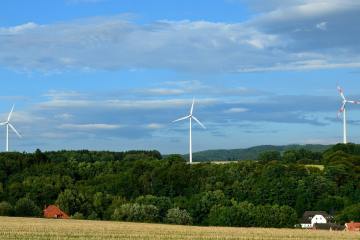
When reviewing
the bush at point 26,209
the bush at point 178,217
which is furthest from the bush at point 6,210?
the bush at point 178,217

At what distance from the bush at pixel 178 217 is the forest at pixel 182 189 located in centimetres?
16

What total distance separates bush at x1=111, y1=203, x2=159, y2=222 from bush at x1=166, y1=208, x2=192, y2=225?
188 centimetres

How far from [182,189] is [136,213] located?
129 ft

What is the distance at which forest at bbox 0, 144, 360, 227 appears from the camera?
11675 cm

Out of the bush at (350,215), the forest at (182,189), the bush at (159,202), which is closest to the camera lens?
the forest at (182,189)

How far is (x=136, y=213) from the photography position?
11488 centimetres

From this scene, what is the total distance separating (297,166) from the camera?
Result: 149 m

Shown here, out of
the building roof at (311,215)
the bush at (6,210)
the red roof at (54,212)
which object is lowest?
the building roof at (311,215)

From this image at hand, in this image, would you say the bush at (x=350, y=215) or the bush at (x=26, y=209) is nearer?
the bush at (x=26, y=209)

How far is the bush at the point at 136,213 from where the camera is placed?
11344cm

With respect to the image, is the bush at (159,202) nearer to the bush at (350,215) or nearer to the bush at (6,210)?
the bush at (6,210)

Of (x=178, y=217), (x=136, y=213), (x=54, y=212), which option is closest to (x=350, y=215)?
(x=178, y=217)

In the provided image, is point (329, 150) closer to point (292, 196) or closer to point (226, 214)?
point (292, 196)

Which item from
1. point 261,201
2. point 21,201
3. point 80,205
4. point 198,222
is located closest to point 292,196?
point 261,201
